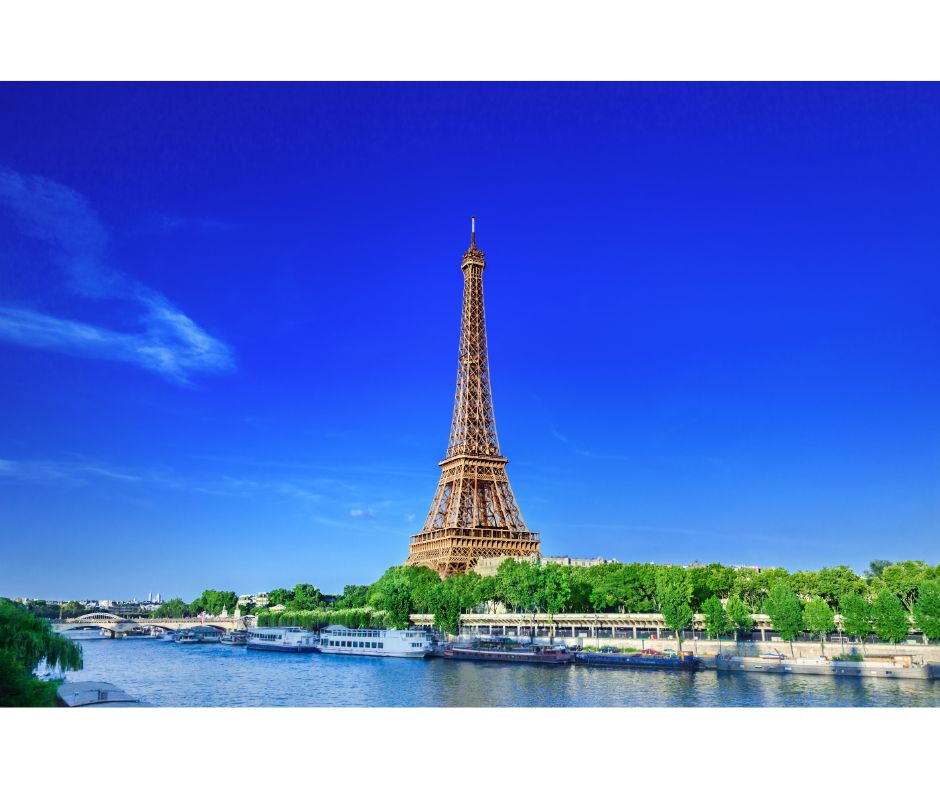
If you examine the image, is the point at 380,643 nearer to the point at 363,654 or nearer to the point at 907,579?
the point at 363,654

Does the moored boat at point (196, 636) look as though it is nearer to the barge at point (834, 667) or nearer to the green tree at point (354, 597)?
the green tree at point (354, 597)

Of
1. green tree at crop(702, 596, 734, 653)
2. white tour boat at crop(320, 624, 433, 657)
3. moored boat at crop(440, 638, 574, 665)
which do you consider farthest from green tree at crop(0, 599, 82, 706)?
green tree at crop(702, 596, 734, 653)

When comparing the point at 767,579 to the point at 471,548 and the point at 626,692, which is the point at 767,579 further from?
the point at 626,692

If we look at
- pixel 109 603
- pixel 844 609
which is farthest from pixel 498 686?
pixel 109 603

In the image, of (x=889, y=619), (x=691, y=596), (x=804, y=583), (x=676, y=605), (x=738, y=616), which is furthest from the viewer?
(x=804, y=583)

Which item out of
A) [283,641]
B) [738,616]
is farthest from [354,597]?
[738,616]

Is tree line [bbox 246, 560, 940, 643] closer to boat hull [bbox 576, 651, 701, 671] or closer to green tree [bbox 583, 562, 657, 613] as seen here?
green tree [bbox 583, 562, 657, 613]

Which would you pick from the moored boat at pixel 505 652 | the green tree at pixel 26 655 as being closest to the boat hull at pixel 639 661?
the moored boat at pixel 505 652
